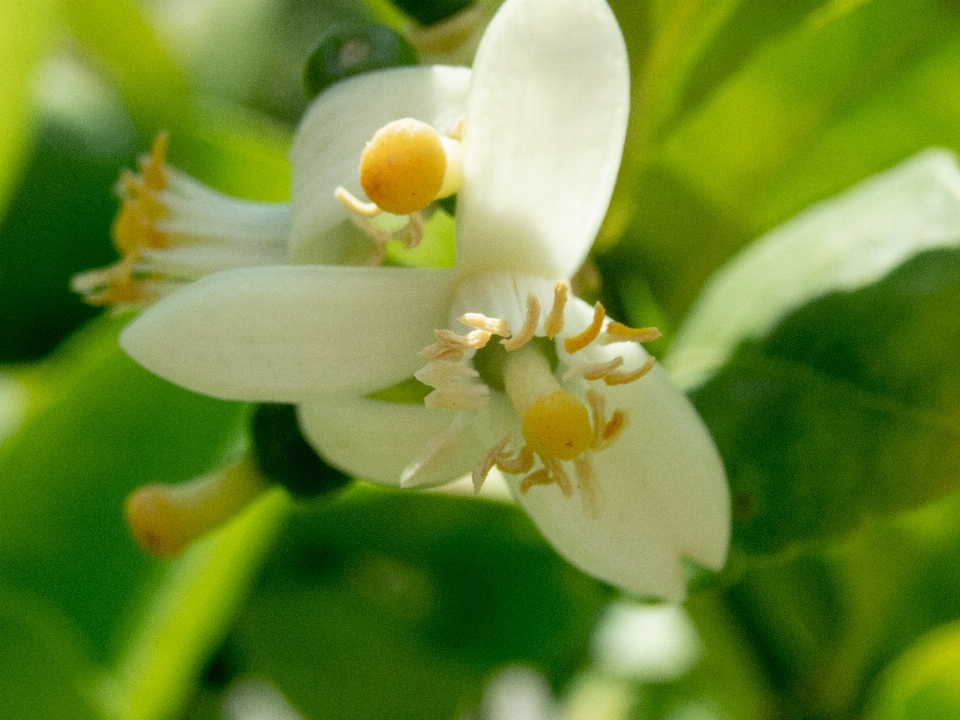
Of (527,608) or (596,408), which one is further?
(527,608)

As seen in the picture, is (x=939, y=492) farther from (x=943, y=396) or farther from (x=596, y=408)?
(x=596, y=408)

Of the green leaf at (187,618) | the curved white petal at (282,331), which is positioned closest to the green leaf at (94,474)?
the green leaf at (187,618)

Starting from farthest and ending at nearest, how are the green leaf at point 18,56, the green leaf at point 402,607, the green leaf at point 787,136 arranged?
the green leaf at point 402,607, the green leaf at point 787,136, the green leaf at point 18,56

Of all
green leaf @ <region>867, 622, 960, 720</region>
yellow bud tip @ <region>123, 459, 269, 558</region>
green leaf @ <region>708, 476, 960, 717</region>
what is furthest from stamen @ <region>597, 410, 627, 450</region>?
green leaf @ <region>708, 476, 960, 717</region>

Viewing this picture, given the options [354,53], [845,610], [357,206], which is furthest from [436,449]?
[845,610]

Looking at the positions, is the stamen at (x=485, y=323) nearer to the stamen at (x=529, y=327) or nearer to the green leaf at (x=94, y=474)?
the stamen at (x=529, y=327)

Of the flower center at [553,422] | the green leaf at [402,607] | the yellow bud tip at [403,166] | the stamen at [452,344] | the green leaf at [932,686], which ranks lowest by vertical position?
the green leaf at [402,607]

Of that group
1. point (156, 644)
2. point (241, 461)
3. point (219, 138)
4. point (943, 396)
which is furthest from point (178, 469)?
point (943, 396)

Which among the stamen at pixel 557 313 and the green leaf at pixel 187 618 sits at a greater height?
the stamen at pixel 557 313
